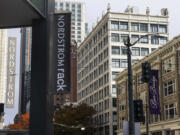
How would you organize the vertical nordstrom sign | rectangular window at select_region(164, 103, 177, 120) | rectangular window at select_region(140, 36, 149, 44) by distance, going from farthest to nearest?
1. rectangular window at select_region(140, 36, 149, 44)
2. the vertical nordstrom sign
3. rectangular window at select_region(164, 103, 177, 120)

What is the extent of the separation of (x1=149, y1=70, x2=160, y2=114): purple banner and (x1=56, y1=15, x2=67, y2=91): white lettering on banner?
37.7 metres

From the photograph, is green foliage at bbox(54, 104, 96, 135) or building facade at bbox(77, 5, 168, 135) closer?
green foliage at bbox(54, 104, 96, 135)

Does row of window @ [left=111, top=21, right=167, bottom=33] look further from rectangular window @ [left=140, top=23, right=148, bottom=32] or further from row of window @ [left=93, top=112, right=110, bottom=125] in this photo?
row of window @ [left=93, top=112, right=110, bottom=125]

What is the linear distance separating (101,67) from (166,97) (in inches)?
1677

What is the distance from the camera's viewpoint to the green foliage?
91.6 metres

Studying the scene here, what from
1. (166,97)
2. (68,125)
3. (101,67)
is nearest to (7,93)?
(68,125)

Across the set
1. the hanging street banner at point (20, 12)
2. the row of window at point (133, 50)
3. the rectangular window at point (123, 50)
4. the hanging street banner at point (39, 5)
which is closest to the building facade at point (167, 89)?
the rectangular window at point (123, 50)

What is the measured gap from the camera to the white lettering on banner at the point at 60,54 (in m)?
16.6

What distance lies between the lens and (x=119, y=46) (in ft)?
324

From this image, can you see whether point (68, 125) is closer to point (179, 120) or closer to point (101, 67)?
point (101, 67)

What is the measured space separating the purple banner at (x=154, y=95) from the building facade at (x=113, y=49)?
1436 inches

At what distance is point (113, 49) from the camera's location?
97.3 m

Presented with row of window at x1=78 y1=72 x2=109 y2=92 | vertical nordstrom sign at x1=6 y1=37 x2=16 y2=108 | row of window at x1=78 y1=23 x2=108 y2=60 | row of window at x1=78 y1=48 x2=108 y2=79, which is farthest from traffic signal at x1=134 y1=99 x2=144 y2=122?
row of window at x1=78 y1=23 x2=108 y2=60

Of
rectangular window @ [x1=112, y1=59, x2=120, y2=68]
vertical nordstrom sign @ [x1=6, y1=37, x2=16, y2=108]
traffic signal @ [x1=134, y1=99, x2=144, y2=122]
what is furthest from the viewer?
rectangular window @ [x1=112, y1=59, x2=120, y2=68]
